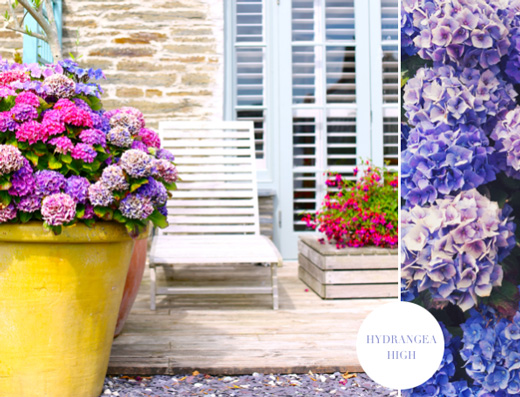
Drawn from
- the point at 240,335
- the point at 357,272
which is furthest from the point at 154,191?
the point at 357,272

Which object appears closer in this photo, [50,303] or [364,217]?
[50,303]

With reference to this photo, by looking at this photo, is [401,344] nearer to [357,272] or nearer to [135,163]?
[135,163]

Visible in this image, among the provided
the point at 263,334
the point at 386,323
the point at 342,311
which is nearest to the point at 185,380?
the point at 263,334

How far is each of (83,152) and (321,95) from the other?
342 centimetres

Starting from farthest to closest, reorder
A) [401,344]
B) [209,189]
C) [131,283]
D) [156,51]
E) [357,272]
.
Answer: [156,51], [209,189], [357,272], [131,283], [401,344]

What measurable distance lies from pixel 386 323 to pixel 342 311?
1564 mm

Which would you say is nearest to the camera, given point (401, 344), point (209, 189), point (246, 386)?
point (401, 344)

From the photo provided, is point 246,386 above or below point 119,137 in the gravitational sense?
below

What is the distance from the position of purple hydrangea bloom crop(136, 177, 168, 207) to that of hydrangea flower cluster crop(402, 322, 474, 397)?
954 millimetres

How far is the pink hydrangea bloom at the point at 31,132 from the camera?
5.41 feet

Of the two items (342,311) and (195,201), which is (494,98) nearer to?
(342,311)

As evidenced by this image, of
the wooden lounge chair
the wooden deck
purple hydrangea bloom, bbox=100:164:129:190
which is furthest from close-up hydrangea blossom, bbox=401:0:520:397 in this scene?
the wooden lounge chair

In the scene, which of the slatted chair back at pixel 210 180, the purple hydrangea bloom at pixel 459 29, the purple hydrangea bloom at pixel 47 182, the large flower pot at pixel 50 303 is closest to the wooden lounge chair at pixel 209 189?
the slatted chair back at pixel 210 180

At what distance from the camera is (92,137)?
171 centimetres
